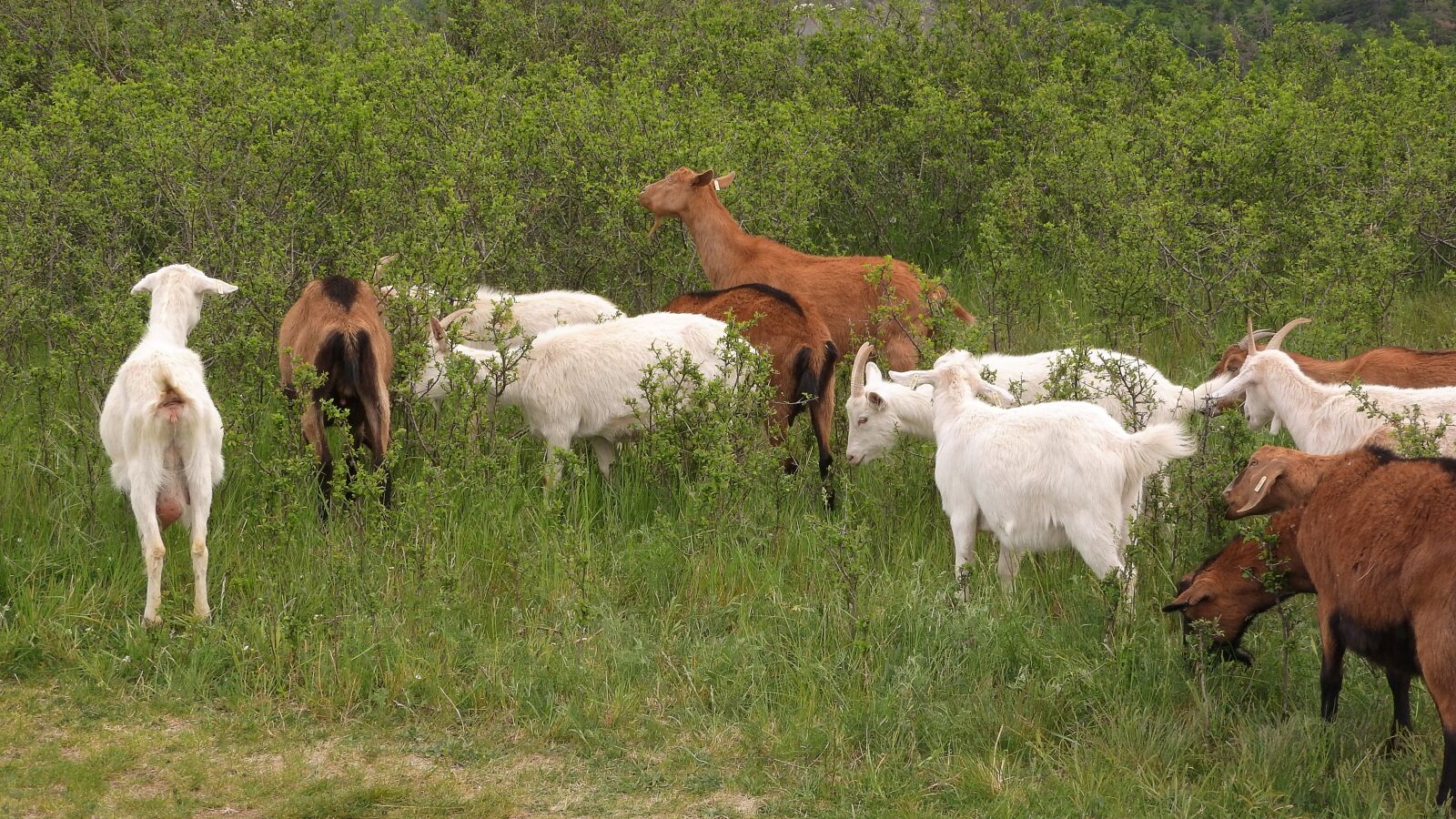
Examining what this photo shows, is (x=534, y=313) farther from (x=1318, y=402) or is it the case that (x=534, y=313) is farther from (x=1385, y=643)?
(x=1385, y=643)

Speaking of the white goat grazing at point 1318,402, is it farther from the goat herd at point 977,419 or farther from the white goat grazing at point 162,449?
the white goat grazing at point 162,449

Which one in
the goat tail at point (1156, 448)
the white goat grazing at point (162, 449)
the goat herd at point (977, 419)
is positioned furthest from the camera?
the white goat grazing at point (162, 449)

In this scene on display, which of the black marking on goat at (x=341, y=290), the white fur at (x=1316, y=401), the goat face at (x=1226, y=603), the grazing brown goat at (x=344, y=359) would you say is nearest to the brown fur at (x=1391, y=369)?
the white fur at (x=1316, y=401)

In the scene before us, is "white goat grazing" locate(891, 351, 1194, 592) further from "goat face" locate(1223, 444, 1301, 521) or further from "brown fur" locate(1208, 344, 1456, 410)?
"brown fur" locate(1208, 344, 1456, 410)

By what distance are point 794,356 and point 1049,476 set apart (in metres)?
2.64

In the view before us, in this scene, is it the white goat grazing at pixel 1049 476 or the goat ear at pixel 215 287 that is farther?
the goat ear at pixel 215 287

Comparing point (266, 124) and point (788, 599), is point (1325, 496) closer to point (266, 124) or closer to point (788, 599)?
point (788, 599)

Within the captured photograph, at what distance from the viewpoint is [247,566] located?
7.03m

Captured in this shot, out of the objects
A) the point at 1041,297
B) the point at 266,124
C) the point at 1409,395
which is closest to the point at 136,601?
the point at 266,124

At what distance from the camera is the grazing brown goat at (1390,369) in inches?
309

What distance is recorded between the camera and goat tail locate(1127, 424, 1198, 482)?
249 inches

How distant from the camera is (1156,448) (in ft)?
20.8

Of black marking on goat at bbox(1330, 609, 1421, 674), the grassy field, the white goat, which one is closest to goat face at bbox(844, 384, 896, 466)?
the white goat

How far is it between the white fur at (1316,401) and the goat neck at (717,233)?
3.89 meters
